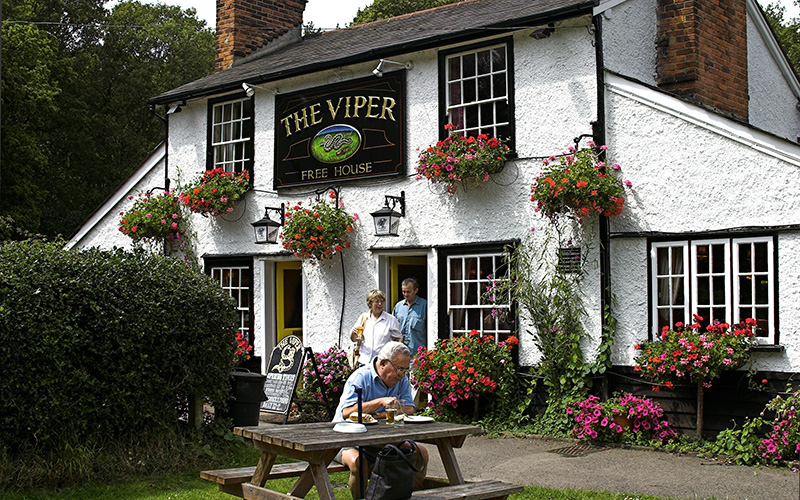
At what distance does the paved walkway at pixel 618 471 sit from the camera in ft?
23.2

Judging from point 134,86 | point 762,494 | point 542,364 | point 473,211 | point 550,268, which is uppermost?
point 134,86

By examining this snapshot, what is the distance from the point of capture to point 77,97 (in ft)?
97.3

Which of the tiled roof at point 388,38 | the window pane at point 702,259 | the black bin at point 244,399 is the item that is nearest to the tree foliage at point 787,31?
the tiled roof at point 388,38

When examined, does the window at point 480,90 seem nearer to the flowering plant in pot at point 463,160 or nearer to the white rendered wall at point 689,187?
the flowering plant in pot at point 463,160

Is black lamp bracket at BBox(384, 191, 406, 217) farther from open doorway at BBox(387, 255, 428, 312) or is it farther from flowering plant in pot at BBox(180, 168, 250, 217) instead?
flowering plant in pot at BBox(180, 168, 250, 217)

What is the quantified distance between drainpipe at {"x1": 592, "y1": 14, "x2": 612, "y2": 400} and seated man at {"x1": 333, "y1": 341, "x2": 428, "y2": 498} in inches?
159

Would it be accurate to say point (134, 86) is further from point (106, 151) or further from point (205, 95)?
point (205, 95)

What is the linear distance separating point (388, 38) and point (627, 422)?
22.4 ft

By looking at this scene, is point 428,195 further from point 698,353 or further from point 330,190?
point 698,353

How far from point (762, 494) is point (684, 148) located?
4.04 m

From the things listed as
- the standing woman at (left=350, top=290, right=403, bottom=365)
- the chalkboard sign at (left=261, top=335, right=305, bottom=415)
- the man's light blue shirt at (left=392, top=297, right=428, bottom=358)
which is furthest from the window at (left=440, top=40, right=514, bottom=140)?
the chalkboard sign at (left=261, top=335, right=305, bottom=415)

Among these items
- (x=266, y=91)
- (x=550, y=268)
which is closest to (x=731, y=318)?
(x=550, y=268)

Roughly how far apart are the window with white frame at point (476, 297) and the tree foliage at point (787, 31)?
14.5m

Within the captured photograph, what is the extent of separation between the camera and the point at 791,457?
8.01m
